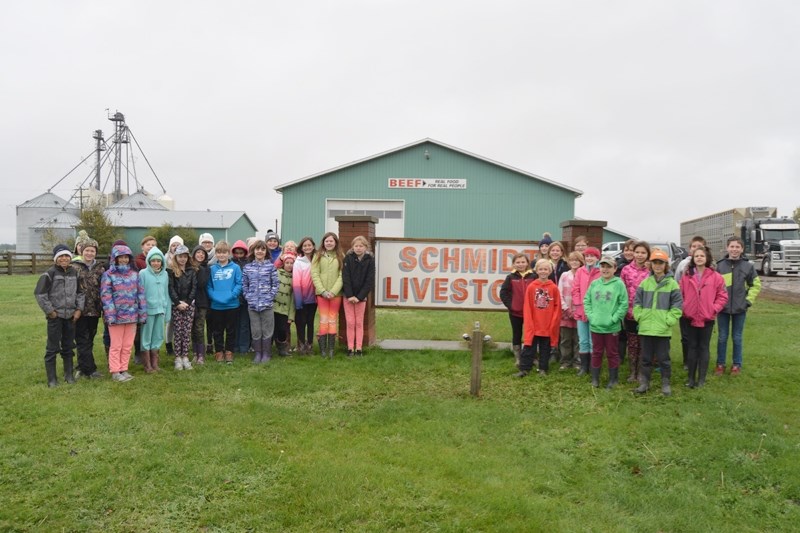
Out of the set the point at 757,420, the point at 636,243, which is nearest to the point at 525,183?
the point at 636,243

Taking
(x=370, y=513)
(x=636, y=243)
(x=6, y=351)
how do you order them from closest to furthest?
(x=370, y=513)
(x=636, y=243)
(x=6, y=351)

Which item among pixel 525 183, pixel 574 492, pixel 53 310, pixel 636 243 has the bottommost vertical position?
pixel 574 492

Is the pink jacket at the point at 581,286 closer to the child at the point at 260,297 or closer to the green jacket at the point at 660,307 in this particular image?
the green jacket at the point at 660,307

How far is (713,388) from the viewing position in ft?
21.7

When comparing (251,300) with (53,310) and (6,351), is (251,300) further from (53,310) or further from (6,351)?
(6,351)

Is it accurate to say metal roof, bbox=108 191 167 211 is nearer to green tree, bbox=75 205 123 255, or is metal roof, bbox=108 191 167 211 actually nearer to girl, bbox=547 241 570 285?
green tree, bbox=75 205 123 255

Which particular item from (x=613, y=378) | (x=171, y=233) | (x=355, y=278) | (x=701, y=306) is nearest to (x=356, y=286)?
(x=355, y=278)

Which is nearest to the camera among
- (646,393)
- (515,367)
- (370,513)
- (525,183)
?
(370,513)

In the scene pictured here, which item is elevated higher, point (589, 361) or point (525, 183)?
point (525, 183)

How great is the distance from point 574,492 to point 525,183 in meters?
21.4

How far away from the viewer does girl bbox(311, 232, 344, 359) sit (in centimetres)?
826

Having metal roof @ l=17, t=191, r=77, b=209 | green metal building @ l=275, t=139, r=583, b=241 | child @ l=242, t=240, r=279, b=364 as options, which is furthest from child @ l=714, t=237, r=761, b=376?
metal roof @ l=17, t=191, r=77, b=209

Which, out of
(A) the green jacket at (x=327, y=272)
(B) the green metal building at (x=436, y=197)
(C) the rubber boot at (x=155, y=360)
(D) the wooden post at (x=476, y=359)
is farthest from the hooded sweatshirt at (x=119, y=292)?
(B) the green metal building at (x=436, y=197)

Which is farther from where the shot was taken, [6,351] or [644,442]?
[6,351]
